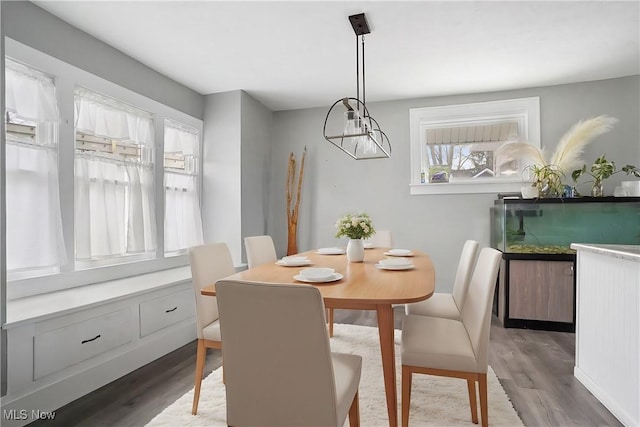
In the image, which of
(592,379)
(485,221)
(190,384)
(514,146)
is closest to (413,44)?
(514,146)

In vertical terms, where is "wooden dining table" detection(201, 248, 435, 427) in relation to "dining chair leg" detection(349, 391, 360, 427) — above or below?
above

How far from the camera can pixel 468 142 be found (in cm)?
409

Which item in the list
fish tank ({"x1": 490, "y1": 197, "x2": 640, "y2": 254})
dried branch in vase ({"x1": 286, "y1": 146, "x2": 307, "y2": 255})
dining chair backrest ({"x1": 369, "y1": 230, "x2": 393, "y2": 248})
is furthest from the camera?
dried branch in vase ({"x1": 286, "y1": 146, "x2": 307, "y2": 255})

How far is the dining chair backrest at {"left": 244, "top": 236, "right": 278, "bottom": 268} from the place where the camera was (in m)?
2.65

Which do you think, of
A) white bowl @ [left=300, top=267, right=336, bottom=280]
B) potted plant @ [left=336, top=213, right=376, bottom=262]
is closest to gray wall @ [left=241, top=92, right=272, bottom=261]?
potted plant @ [left=336, top=213, right=376, bottom=262]

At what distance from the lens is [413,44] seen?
2.79 metres

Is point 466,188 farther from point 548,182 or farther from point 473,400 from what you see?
point 473,400

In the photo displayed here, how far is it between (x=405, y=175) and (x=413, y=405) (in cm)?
280

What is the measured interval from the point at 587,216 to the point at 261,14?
340 centimetres

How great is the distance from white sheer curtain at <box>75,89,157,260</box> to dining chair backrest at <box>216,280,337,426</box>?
2.11 metres

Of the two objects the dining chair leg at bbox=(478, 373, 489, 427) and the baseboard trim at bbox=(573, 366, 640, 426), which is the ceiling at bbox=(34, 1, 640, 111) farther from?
the baseboard trim at bbox=(573, 366, 640, 426)

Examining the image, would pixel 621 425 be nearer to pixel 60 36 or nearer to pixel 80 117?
pixel 80 117

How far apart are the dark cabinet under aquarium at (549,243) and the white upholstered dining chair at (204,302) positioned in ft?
9.15

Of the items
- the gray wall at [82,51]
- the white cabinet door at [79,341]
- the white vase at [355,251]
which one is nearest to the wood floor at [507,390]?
the white cabinet door at [79,341]
